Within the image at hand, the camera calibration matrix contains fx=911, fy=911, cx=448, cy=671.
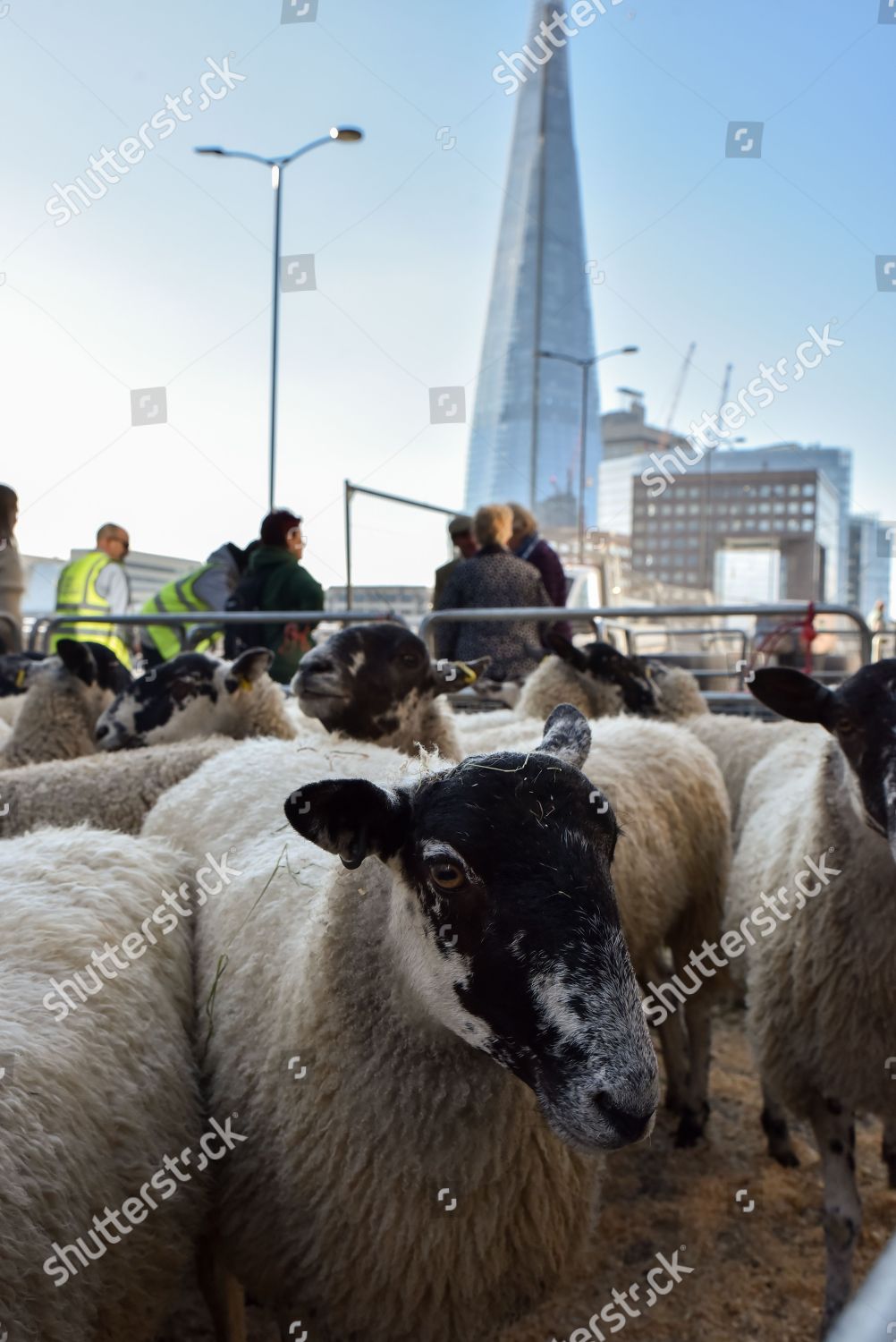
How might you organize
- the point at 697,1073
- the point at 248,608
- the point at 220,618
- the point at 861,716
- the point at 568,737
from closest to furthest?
the point at 568,737 → the point at 861,716 → the point at 697,1073 → the point at 220,618 → the point at 248,608

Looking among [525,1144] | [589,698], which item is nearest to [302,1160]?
[525,1144]

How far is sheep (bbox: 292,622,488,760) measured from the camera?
153 inches

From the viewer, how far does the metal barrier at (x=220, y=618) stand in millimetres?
5777

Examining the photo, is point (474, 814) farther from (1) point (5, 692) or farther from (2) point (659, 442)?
(2) point (659, 442)

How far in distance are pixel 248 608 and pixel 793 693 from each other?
4289 mm

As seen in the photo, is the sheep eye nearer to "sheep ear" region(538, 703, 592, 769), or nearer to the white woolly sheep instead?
"sheep ear" region(538, 703, 592, 769)

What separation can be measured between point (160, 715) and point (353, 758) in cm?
181

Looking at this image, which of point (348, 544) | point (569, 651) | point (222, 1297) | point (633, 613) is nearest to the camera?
point (222, 1297)

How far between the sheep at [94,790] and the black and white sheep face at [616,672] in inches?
96.4

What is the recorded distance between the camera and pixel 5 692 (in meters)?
6.61

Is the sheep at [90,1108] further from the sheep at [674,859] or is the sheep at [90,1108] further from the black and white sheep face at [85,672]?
the black and white sheep face at [85,672]

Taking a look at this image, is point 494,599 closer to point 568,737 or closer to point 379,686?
→ point 379,686

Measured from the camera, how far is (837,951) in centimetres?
275

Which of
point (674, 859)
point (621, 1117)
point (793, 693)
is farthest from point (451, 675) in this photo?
point (621, 1117)
